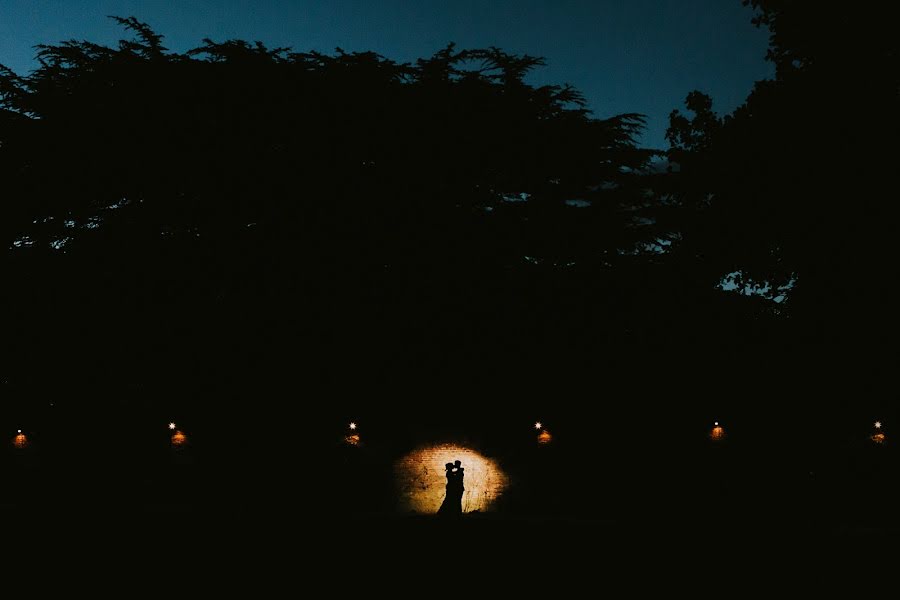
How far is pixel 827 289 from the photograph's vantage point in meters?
12.6

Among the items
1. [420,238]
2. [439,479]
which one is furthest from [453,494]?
[420,238]

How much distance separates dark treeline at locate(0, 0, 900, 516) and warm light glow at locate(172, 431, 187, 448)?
16.7 inches

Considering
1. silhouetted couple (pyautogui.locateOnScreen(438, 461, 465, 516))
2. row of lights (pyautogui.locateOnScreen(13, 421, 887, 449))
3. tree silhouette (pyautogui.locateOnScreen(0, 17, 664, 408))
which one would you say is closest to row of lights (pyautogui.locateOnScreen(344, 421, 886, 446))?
row of lights (pyautogui.locateOnScreen(13, 421, 887, 449))

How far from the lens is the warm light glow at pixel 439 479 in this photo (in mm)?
14492

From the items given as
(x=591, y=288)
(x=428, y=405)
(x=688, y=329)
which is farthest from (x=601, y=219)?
(x=428, y=405)

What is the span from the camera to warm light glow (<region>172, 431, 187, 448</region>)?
48.2 feet

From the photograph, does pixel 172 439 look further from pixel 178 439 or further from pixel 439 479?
pixel 439 479

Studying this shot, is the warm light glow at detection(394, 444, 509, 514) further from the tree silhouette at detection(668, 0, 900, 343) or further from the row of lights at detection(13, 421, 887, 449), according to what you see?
the tree silhouette at detection(668, 0, 900, 343)

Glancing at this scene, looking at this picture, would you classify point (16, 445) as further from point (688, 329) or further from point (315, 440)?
point (688, 329)

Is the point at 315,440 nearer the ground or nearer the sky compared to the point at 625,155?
nearer the ground

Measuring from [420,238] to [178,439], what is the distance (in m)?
7.30

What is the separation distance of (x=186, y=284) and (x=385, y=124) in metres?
5.11

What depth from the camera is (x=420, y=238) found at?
43.4 ft

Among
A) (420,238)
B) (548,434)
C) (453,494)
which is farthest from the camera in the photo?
(548,434)
